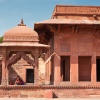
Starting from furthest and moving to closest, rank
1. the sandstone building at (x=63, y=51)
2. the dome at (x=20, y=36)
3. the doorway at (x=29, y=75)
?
the doorway at (x=29, y=75) < the dome at (x=20, y=36) < the sandstone building at (x=63, y=51)

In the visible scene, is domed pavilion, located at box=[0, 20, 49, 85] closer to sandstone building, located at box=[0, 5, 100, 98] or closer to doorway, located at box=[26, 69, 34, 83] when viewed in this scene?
sandstone building, located at box=[0, 5, 100, 98]

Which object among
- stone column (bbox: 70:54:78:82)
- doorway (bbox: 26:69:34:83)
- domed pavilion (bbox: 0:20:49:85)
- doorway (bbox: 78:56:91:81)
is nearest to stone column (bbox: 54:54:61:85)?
stone column (bbox: 70:54:78:82)

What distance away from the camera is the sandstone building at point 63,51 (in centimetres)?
1614

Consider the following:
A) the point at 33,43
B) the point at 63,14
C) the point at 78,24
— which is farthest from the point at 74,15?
Answer: the point at 33,43

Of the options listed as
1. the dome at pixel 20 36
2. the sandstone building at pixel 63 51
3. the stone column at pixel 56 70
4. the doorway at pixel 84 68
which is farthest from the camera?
the doorway at pixel 84 68

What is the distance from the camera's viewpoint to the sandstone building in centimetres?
1614

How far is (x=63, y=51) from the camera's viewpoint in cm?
1731

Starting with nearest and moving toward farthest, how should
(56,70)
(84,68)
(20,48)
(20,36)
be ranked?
(20,48) → (20,36) → (56,70) → (84,68)

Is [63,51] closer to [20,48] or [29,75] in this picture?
[20,48]

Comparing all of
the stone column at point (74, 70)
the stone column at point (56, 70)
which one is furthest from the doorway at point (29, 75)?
the stone column at point (74, 70)

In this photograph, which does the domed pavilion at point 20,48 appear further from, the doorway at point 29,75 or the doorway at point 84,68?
the doorway at point 29,75

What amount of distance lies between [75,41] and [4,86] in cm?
508

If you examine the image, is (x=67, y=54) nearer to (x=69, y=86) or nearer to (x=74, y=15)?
(x=69, y=86)

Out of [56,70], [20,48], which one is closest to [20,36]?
[20,48]
